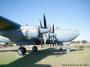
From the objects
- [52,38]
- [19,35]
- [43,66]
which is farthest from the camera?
[52,38]

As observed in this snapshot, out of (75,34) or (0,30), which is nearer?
(0,30)

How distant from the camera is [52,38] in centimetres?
2097

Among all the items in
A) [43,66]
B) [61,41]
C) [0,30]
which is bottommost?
[43,66]

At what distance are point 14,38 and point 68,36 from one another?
33.3 feet

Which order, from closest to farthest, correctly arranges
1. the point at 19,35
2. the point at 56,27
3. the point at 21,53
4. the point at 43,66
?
the point at 43,66 → the point at 19,35 → the point at 21,53 → the point at 56,27

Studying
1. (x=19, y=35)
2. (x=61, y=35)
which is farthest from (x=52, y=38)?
(x=19, y=35)

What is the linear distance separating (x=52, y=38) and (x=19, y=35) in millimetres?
7297

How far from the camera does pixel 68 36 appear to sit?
21.2 metres

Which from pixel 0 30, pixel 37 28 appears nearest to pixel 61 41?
pixel 37 28

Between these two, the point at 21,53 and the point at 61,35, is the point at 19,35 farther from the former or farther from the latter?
the point at 61,35

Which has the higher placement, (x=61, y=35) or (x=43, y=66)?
(x=61, y=35)

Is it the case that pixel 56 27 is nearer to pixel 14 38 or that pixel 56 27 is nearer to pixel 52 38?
pixel 52 38

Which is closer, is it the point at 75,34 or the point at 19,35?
the point at 19,35

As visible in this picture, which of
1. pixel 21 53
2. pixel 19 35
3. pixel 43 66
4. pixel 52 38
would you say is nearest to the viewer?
pixel 43 66
